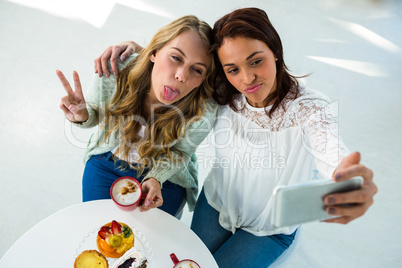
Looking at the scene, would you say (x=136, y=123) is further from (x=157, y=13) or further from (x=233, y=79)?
(x=157, y=13)

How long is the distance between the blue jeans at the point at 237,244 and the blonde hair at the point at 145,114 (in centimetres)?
39

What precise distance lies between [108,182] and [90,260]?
547 millimetres

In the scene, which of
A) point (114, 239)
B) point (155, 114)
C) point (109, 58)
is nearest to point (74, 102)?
point (109, 58)

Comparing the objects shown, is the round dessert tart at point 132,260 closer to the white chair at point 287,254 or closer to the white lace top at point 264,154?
the white lace top at point 264,154

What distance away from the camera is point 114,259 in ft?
3.83

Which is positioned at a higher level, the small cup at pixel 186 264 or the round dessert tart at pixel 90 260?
the small cup at pixel 186 264

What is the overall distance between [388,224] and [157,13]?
2.58 meters

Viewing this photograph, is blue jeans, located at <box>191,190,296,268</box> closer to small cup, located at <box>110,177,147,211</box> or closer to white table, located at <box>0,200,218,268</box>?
white table, located at <box>0,200,218,268</box>

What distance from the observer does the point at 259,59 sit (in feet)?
3.88

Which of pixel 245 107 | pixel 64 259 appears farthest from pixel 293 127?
pixel 64 259

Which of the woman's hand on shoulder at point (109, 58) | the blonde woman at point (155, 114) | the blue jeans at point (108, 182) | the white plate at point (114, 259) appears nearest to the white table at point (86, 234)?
the white plate at point (114, 259)

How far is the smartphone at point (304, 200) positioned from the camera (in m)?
0.77

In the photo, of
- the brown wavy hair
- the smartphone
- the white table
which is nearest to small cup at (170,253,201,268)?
the white table

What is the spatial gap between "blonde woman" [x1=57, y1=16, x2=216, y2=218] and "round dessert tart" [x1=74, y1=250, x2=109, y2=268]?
0.29 m
